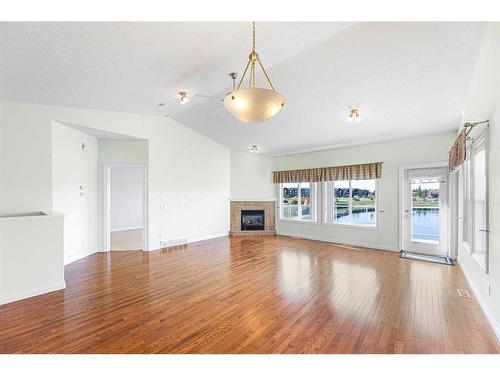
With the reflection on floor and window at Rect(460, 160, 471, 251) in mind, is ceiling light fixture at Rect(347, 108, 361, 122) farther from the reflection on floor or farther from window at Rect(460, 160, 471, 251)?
the reflection on floor

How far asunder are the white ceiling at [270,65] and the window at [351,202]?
67.7 inches

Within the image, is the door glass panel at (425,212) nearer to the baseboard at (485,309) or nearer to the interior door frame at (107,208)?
the baseboard at (485,309)

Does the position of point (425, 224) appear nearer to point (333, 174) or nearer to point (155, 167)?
point (333, 174)

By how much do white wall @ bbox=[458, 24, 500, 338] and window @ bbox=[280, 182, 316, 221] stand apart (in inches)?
160

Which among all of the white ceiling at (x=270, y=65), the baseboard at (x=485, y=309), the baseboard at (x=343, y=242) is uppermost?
the white ceiling at (x=270, y=65)

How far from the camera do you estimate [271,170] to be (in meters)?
7.45

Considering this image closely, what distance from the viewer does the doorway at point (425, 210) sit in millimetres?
4691

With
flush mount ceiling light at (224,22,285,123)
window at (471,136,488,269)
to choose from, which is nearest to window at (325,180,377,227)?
window at (471,136,488,269)

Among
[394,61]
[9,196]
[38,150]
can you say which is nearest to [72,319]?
[9,196]

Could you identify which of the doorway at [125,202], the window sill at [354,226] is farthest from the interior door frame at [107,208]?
the window sill at [354,226]

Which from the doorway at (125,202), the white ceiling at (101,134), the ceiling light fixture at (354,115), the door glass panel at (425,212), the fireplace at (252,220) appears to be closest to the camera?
the ceiling light fixture at (354,115)

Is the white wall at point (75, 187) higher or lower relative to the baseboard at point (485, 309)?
higher

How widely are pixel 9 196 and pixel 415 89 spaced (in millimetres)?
5963

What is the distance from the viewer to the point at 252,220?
24.0 ft
